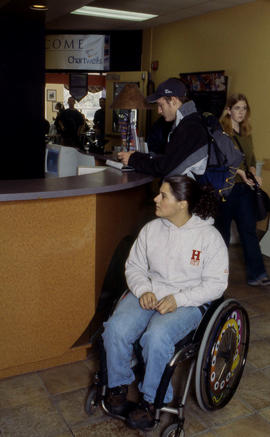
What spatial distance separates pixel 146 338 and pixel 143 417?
0.31 meters

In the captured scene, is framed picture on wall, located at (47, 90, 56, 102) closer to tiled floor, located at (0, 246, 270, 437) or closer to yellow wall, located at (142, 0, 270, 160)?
yellow wall, located at (142, 0, 270, 160)

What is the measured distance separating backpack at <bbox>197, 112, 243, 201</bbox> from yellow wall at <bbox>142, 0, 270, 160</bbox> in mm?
2187

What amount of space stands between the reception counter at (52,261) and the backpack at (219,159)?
533mm

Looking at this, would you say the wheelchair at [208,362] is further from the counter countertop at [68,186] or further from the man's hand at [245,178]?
the man's hand at [245,178]

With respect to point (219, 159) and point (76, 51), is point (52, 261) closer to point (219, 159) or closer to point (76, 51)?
point (219, 159)

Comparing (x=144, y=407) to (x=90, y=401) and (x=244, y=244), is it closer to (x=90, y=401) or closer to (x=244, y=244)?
(x=90, y=401)

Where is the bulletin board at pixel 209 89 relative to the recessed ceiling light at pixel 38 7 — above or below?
below

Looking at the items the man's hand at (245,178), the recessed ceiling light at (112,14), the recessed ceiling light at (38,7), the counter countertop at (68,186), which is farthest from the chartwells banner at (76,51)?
the counter countertop at (68,186)

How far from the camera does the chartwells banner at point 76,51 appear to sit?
720cm

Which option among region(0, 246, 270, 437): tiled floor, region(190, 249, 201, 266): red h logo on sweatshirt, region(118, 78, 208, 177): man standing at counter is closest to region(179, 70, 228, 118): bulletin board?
region(118, 78, 208, 177): man standing at counter

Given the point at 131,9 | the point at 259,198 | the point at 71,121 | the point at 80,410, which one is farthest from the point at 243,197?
the point at 71,121

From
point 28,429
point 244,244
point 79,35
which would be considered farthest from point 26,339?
point 79,35

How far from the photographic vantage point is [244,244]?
3758mm

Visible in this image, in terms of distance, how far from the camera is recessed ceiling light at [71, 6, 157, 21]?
5.72 meters
